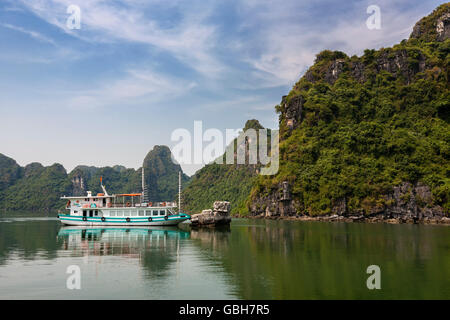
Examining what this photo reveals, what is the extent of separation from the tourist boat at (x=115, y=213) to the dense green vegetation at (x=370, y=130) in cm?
4332

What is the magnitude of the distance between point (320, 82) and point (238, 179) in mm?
56176

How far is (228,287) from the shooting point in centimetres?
1641

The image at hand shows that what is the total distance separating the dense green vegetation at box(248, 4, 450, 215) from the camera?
259 ft

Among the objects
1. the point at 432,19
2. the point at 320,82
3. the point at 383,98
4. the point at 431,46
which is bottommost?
the point at 383,98

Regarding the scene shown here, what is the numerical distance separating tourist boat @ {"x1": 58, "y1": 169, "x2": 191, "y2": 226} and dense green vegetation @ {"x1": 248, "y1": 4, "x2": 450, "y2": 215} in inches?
1706

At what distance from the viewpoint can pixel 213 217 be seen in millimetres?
51812

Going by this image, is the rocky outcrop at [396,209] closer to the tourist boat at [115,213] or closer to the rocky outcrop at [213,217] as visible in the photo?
the rocky outcrop at [213,217]

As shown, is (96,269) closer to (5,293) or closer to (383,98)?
(5,293)

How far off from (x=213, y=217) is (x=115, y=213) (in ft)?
46.2

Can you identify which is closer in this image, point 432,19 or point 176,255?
point 176,255

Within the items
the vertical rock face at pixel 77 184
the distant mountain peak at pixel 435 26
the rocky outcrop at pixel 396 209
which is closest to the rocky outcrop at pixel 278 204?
the rocky outcrop at pixel 396 209

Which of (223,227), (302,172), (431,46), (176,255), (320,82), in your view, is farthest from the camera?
(320,82)

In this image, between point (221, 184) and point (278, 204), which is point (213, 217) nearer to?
point (278, 204)
